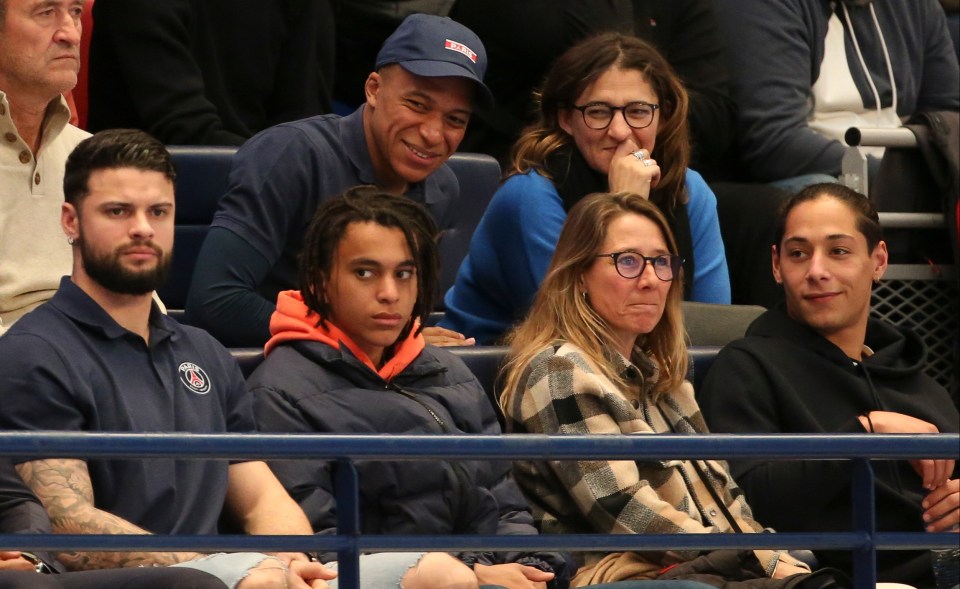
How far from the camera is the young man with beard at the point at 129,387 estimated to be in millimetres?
2830

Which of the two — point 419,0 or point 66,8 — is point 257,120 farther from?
point 66,8

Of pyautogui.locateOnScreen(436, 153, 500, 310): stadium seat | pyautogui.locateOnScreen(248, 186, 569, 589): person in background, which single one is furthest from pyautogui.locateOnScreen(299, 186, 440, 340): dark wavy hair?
pyautogui.locateOnScreen(436, 153, 500, 310): stadium seat

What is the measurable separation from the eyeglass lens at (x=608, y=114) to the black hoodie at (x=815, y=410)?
2.11 feet

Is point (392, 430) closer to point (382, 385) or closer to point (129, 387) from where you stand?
point (382, 385)

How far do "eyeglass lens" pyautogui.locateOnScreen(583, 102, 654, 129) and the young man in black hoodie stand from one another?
1.59ft

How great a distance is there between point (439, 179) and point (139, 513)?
165 cm

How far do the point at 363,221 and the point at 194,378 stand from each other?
0.49m

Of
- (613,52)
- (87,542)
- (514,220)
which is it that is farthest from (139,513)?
(613,52)

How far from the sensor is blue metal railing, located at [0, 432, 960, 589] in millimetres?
2377

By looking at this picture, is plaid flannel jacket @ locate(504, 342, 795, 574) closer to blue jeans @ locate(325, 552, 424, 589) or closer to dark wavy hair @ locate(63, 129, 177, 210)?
blue jeans @ locate(325, 552, 424, 589)

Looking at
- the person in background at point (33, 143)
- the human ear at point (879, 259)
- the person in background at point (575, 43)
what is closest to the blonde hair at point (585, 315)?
the human ear at point (879, 259)

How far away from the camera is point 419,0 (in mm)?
5273

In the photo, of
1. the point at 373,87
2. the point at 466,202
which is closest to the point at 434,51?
the point at 373,87

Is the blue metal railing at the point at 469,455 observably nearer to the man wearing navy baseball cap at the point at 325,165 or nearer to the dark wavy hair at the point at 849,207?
the dark wavy hair at the point at 849,207
